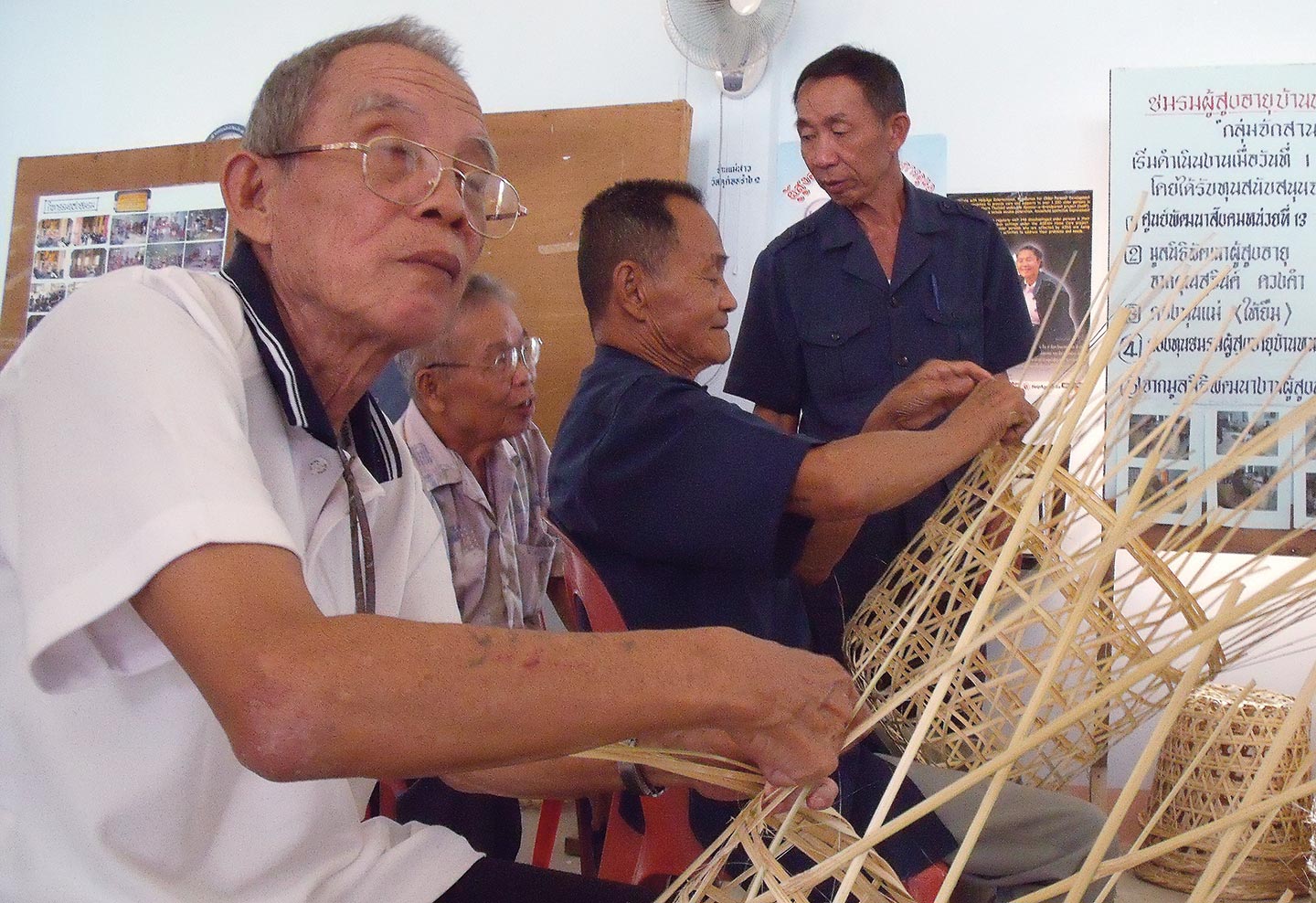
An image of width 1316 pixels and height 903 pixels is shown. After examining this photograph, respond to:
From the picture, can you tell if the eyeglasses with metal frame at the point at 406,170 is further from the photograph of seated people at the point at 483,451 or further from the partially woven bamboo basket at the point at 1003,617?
the photograph of seated people at the point at 483,451

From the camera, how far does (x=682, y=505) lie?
1.28m

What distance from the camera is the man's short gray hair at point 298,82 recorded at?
96cm

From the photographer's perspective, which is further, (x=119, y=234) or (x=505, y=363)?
(x=119, y=234)

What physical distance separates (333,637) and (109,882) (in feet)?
1.09

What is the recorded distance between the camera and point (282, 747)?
1.84ft

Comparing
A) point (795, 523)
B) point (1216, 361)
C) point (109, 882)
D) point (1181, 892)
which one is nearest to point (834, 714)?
point (109, 882)

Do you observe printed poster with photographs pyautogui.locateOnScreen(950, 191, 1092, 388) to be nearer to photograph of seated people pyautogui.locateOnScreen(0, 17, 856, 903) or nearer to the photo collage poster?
the photo collage poster

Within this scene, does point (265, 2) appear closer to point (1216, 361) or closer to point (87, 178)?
point (87, 178)

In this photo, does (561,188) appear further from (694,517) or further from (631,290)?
(694,517)

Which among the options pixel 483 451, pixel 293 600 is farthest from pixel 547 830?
pixel 293 600

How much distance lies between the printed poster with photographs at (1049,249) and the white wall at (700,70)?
0.05 m

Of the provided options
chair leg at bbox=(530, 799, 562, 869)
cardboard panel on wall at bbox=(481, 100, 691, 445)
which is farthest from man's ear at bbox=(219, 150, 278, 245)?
cardboard panel on wall at bbox=(481, 100, 691, 445)

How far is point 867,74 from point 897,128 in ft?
0.42

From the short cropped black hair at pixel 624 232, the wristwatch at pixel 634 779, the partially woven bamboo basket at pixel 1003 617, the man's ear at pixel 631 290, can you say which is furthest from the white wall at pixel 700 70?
the wristwatch at pixel 634 779
